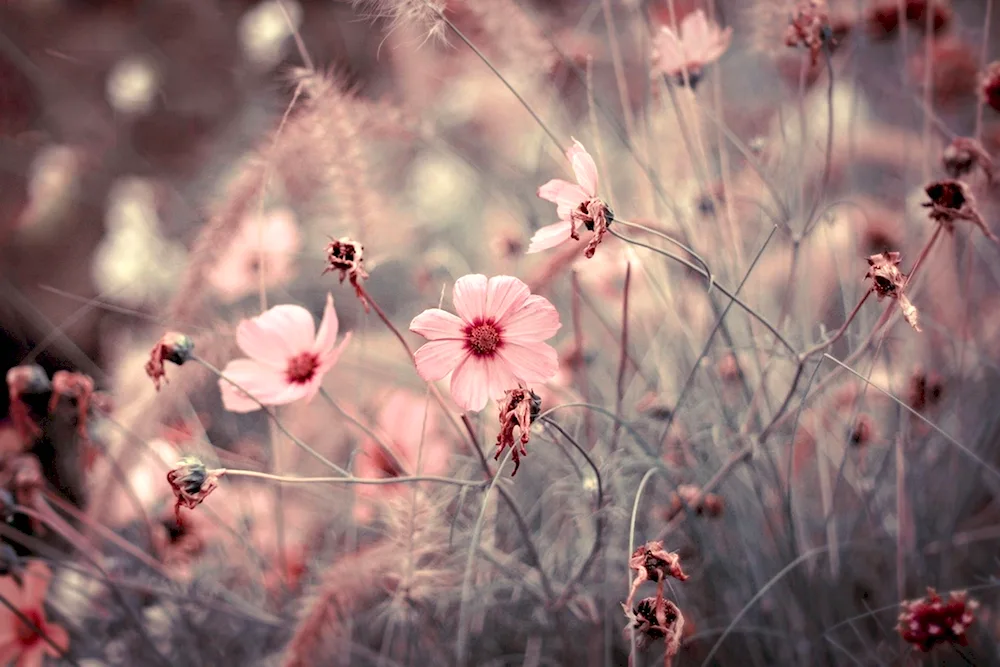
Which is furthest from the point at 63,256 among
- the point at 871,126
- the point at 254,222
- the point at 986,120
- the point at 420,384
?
the point at 986,120

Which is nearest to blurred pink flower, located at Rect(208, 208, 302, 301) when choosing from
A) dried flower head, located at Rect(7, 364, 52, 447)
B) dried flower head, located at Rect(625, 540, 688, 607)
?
dried flower head, located at Rect(7, 364, 52, 447)

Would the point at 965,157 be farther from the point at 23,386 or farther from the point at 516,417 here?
the point at 23,386

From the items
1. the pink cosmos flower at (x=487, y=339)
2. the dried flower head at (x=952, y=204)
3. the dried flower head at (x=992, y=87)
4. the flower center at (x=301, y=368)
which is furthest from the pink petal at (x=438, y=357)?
the dried flower head at (x=992, y=87)

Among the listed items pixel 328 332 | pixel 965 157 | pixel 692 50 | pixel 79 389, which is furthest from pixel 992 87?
pixel 79 389

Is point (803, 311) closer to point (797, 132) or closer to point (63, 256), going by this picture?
point (797, 132)

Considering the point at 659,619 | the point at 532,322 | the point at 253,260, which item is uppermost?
the point at 253,260

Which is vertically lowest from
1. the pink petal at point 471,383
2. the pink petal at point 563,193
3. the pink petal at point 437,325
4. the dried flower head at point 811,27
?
the pink petal at point 471,383

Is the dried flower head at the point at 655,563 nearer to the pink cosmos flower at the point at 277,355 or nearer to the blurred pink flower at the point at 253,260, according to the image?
the pink cosmos flower at the point at 277,355
